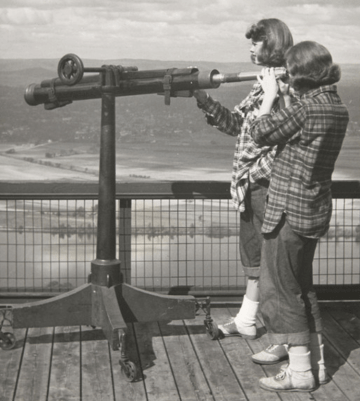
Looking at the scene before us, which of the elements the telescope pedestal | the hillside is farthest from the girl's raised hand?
the hillside

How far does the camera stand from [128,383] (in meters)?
3.21

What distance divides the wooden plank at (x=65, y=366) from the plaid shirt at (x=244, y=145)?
1.01 meters

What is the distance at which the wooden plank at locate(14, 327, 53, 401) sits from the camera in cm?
309

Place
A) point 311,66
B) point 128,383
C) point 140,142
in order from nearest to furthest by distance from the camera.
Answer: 1. point 311,66
2. point 128,383
3. point 140,142

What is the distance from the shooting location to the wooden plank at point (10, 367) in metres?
3.10

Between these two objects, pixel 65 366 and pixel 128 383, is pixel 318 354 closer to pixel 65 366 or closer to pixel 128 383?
pixel 128 383

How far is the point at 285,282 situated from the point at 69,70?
1.35 m

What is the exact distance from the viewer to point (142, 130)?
796 centimetres

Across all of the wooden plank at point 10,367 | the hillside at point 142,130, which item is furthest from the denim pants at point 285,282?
the hillside at point 142,130

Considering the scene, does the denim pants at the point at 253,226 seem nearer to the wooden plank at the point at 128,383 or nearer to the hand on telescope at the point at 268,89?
the hand on telescope at the point at 268,89

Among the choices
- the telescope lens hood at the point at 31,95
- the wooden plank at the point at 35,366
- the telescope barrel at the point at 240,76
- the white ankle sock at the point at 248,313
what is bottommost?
the wooden plank at the point at 35,366

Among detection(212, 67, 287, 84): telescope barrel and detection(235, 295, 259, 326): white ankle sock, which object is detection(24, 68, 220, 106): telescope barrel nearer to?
detection(212, 67, 287, 84): telescope barrel

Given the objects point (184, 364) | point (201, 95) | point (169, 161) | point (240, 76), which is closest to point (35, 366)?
point (184, 364)

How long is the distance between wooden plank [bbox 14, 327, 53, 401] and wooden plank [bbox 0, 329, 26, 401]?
0.8 inches
